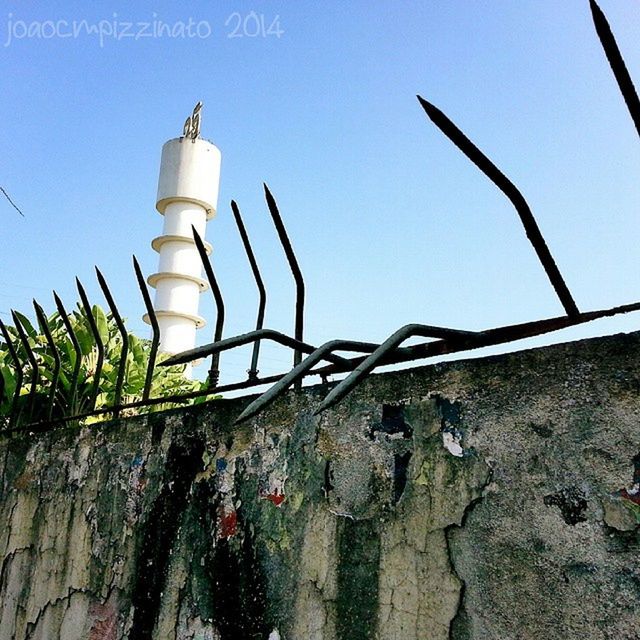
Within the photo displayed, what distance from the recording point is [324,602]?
5.89ft

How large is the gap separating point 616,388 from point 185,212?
19.0 meters

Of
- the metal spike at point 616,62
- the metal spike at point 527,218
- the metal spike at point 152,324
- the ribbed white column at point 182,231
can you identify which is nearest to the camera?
the metal spike at point 616,62

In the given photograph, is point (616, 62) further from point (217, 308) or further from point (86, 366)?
point (86, 366)

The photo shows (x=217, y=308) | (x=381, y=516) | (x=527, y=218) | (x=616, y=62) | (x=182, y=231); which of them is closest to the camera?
(x=616, y=62)

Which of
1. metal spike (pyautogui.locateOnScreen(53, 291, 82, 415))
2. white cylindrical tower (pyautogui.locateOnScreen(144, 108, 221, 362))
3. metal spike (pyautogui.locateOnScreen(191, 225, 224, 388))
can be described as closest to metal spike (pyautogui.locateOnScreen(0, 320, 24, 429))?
metal spike (pyautogui.locateOnScreen(53, 291, 82, 415))

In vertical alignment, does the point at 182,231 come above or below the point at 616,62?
above

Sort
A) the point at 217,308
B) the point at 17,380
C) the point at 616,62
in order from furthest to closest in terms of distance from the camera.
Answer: the point at 17,380 < the point at 217,308 < the point at 616,62

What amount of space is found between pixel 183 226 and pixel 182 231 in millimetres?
207

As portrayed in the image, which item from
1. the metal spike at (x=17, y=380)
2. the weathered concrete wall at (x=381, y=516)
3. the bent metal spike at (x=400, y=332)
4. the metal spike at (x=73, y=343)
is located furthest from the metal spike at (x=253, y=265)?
the metal spike at (x=17, y=380)

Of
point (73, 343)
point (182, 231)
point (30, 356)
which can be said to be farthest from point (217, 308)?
point (182, 231)

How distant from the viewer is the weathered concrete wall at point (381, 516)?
1473 mm

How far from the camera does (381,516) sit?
1769 millimetres

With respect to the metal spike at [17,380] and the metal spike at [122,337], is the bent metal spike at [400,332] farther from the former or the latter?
the metal spike at [17,380]

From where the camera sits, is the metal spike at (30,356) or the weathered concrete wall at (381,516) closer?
the weathered concrete wall at (381,516)
